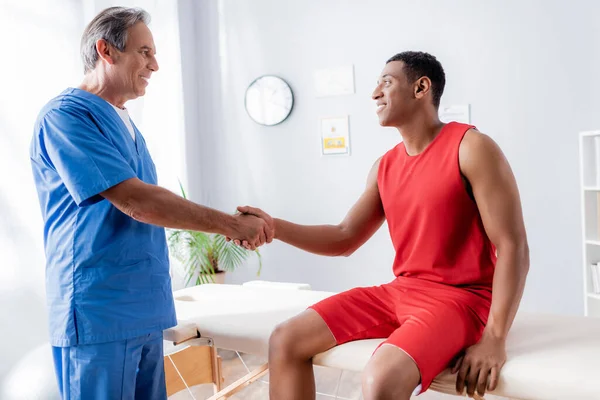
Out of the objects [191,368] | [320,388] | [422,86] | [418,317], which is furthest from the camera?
[320,388]

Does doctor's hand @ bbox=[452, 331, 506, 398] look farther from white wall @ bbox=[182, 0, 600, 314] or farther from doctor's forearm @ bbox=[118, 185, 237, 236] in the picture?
white wall @ bbox=[182, 0, 600, 314]

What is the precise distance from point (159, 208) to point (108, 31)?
0.57 metres

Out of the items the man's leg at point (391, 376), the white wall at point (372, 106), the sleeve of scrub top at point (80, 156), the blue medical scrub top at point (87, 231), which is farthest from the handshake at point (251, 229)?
the white wall at point (372, 106)

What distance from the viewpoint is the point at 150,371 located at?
5.41ft

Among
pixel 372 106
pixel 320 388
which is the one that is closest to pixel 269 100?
pixel 372 106

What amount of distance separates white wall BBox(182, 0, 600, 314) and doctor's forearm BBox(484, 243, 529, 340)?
6.05ft

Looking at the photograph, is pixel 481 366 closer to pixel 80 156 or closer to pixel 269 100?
pixel 80 156

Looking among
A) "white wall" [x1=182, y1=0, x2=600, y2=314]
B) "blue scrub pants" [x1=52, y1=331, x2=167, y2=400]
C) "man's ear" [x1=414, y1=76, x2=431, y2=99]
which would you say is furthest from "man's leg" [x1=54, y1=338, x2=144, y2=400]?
"white wall" [x1=182, y1=0, x2=600, y2=314]

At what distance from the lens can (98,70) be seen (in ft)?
5.29

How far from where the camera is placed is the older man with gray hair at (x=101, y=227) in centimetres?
141

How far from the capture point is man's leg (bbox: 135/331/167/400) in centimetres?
163

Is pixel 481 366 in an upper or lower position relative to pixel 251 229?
lower

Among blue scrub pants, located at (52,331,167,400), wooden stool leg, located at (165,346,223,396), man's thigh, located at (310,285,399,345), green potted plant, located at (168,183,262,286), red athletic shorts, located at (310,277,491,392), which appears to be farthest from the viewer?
green potted plant, located at (168,183,262,286)

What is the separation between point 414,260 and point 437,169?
0.29 meters
